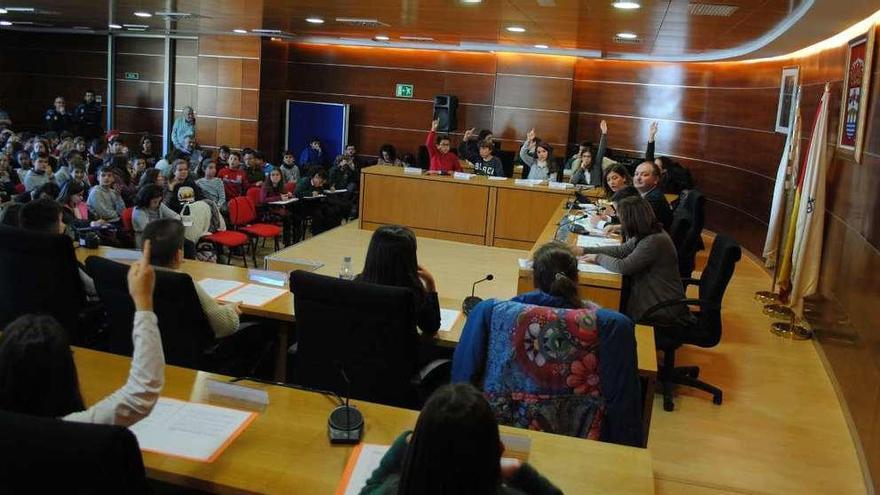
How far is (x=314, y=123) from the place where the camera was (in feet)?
46.3

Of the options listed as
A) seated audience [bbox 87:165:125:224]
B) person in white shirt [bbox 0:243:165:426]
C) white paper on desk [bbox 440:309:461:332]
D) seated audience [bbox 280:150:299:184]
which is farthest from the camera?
seated audience [bbox 280:150:299:184]

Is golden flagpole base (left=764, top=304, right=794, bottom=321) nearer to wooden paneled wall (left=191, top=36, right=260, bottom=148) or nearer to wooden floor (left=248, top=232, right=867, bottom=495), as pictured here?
wooden floor (left=248, top=232, right=867, bottom=495)

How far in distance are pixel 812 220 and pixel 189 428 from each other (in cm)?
572

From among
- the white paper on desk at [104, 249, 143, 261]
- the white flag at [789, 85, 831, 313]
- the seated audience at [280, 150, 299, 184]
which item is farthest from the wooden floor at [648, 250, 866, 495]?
the seated audience at [280, 150, 299, 184]

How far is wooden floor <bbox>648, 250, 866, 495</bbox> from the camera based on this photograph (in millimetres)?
3861

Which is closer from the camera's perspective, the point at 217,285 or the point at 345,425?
the point at 345,425

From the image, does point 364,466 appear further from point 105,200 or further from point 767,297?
point 767,297

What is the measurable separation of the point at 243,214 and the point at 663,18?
466cm

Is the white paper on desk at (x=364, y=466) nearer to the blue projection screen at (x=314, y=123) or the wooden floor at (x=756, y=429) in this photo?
the wooden floor at (x=756, y=429)

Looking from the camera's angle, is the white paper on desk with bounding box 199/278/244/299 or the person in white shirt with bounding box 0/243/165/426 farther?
the white paper on desk with bounding box 199/278/244/299

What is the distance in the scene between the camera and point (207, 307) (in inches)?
134

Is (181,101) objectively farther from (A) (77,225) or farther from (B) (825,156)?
(B) (825,156)

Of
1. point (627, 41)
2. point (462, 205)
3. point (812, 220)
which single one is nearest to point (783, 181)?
point (812, 220)

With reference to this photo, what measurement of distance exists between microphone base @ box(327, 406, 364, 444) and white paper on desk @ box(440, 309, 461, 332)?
1.33 m
